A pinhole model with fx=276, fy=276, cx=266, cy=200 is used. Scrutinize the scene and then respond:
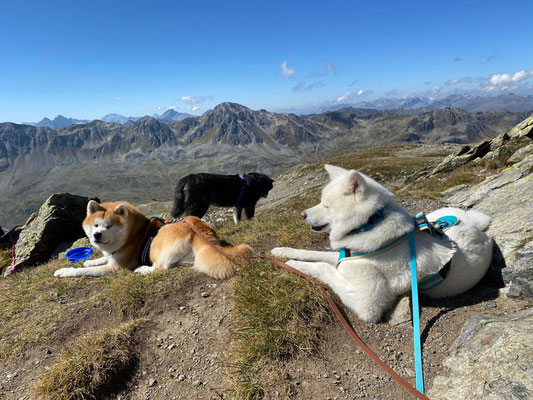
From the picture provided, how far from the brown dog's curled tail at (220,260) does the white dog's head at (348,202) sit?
1893 millimetres

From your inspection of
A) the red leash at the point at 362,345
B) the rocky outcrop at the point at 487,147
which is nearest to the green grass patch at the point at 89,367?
the red leash at the point at 362,345

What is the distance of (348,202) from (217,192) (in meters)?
11.1

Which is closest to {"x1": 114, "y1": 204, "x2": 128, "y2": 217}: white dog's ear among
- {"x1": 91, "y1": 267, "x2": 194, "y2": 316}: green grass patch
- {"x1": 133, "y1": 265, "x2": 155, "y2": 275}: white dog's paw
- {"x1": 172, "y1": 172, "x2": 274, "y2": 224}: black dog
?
{"x1": 133, "y1": 265, "x2": 155, "y2": 275}: white dog's paw

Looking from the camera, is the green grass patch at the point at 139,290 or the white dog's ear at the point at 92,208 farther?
the white dog's ear at the point at 92,208

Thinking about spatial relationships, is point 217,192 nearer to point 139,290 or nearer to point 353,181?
point 139,290

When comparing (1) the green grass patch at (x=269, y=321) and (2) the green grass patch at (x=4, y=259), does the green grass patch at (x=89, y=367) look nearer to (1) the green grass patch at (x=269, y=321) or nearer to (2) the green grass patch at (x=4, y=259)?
(1) the green grass patch at (x=269, y=321)

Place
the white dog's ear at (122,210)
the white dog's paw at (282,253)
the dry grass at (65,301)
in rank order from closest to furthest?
the dry grass at (65,301) → the white dog's paw at (282,253) → the white dog's ear at (122,210)

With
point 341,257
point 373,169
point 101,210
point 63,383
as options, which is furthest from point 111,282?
point 373,169

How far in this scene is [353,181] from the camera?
15.0 ft

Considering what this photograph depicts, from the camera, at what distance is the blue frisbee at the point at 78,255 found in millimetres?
9533

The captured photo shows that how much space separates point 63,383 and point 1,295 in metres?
5.72

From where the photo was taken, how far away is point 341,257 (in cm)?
511

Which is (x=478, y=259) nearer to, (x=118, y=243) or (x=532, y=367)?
(x=532, y=367)

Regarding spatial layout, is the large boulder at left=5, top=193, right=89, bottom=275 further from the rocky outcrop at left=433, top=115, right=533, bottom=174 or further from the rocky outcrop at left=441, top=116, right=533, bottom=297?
the rocky outcrop at left=433, top=115, right=533, bottom=174
